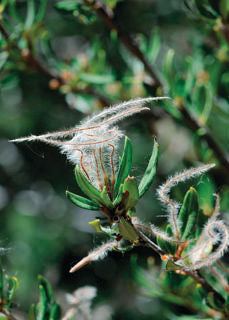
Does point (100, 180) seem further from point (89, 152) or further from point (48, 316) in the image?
point (48, 316)

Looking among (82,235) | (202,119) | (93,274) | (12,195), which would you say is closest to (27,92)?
(12,195)

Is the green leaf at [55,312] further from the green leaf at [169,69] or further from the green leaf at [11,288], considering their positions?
the green leaf at [169,69]

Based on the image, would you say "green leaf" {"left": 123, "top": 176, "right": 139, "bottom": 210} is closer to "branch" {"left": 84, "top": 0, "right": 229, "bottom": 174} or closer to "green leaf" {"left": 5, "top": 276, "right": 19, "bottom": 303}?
"green leaf" {"left": 5, "top": 276, "right": 19, "bottom": 303}

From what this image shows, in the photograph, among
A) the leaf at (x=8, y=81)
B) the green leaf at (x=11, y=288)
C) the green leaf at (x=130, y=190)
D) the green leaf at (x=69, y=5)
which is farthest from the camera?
the leaf at (x=8, y=81)

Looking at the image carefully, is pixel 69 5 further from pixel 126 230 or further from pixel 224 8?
pixel 126 230

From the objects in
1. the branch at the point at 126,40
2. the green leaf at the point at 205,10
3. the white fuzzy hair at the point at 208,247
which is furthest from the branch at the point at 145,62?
the white fuzzy hair at the point at 208,247

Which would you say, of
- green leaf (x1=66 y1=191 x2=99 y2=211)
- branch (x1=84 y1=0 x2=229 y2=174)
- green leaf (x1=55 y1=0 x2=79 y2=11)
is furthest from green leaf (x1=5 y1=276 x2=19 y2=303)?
green leaf (x1=55 y1=0 x2=79 y2=11)
